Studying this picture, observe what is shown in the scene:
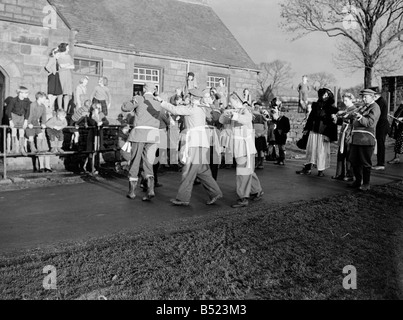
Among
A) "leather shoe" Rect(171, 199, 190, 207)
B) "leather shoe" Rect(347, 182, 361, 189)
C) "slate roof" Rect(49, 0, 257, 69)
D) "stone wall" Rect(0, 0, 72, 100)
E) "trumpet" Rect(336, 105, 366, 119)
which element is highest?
"slate roof" Rect(49, 0, 257, 69)

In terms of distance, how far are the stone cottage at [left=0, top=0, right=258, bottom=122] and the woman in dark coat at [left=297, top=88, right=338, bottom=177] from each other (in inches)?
312

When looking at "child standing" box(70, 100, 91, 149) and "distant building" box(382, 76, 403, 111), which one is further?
"distant building" box(382, 76, 403, 111)

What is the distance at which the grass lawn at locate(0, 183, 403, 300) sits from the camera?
13.1 feet

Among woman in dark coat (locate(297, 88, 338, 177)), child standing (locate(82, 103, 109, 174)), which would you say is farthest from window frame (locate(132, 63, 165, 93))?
woman in dark coat (locate(297, 88, 338, 177))

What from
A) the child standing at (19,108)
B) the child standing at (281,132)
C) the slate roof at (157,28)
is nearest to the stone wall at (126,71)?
the slate roof at (157,28)

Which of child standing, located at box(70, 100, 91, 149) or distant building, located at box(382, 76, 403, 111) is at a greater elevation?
distant building, located at box(382, 76, 403, 111)

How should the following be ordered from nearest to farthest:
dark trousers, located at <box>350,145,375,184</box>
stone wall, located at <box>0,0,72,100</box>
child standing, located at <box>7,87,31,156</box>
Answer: dark trousers, located at <box>350,145,375,184</box>
child standing, located at <box>7,87,31,156</box>
stone wall, located at <box>0,0,72,100</box>

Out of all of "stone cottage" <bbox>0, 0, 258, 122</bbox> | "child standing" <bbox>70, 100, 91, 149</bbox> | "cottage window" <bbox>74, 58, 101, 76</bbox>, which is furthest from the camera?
"cottage window" <bbox>74, 58, 101, 76</bbox>

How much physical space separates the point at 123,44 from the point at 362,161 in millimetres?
13083

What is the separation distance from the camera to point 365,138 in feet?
30.5

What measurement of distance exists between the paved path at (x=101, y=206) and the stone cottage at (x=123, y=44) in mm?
5072

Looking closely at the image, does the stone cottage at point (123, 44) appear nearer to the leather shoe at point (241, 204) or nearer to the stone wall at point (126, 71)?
the stone wall at point (126, 71)

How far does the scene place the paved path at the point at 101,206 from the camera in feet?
19.9

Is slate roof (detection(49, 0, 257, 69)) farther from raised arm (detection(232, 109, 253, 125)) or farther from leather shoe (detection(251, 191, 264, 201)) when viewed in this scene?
leather shoe (detection(251, 191, 264, 201))
